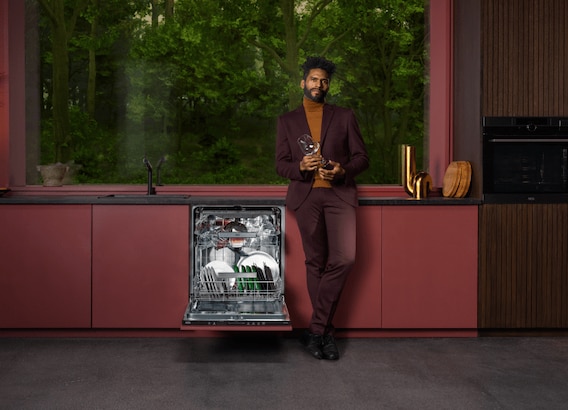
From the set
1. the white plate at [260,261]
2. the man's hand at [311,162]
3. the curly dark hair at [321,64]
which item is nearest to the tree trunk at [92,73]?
the white plate at [260,261]

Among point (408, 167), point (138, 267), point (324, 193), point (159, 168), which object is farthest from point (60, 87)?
point (408, 167)

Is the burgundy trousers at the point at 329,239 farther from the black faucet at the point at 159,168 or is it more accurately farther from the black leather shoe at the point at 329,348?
the black faucet at the point at 159,168

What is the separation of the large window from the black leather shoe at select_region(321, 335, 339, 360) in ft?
5.03

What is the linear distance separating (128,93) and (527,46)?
2.86 m

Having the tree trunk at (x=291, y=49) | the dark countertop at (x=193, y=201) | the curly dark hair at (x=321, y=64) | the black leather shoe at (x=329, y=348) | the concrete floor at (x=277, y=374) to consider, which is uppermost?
the tree trunk at (x=291, y=49)

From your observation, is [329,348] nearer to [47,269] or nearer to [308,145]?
[308,145]

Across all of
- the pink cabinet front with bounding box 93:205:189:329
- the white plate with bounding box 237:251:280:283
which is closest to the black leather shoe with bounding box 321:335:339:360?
the white plate with bounding box 237:251:280:283

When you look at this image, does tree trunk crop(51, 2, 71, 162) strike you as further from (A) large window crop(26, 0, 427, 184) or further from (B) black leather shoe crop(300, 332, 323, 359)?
(B) black leather shoe crop(300, 332, 323, 359)

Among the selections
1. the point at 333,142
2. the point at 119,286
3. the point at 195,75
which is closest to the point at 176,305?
the point at 119,286

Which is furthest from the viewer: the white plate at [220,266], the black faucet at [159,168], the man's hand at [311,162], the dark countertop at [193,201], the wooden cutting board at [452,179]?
the black faucet at [159,168]

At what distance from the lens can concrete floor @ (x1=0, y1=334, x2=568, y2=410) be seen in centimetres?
331

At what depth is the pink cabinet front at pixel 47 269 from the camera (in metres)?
4.52

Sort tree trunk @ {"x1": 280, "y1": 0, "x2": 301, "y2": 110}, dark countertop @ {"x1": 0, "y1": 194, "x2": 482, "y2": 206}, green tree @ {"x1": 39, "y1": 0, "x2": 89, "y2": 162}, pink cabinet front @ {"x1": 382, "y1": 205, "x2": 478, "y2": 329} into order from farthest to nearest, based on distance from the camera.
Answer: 1. tree trunk @ {"x1": 280, "y1": 0, "x2": 301, "y2": 110}
2. green tree @ {"x1": 39, "y1": 0, "x2": 89, "y2": 162}
3. pink cabinet front @ {"x1": 382, "y1": 205, "x2": 478, "y2": 329}
4. dark countertop @ {"x1": 0, "y1": 194, "x2": 482, "y2": 206}

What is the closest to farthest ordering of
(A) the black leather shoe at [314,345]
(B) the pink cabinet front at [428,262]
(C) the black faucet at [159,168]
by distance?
1. (A) the black leather shoe at [314,345]
2. (B) the pink cabinet front at [428,262]
3. (C) the black faucet at [159,168]
